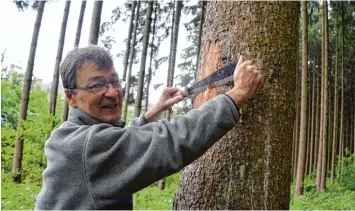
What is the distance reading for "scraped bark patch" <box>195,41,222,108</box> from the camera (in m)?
2.18

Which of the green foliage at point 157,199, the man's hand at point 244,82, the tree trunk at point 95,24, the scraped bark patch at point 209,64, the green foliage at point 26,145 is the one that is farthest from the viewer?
the green foliage at point 157,199

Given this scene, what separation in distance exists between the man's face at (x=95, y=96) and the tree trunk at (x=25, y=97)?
7.04 metres

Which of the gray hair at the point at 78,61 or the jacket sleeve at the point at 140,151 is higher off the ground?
the gray hair at the point at 78,61

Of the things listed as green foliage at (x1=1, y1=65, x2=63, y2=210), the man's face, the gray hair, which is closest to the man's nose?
the man's face

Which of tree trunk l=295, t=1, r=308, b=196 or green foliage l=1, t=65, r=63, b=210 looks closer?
green foliage l=1, t=65, r=63, b=210

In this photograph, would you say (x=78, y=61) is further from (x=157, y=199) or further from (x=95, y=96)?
(x=157, y=199)

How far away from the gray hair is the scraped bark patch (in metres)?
0.68

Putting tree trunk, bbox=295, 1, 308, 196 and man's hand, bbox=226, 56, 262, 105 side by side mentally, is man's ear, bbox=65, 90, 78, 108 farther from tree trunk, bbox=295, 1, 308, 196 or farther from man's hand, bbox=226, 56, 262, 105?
tree trunk, bbox=295, 1, 308, 196

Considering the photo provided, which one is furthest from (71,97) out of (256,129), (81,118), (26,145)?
(26,145)

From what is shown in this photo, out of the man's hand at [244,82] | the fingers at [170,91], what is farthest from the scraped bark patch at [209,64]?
the man's hand at [244,82]

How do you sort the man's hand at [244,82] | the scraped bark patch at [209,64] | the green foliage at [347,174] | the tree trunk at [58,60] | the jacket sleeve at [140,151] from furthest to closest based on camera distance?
the green foliage at [347,174] < the tree trunk at [58,60] < the scraped bark patch at [209,64] < the man's hand at [244,82] < the jacket sleeve at [140,151]

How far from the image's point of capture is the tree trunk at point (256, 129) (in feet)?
6.57

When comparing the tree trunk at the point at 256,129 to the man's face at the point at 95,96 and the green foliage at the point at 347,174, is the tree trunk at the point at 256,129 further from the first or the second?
the green foliage at the point at 347,174

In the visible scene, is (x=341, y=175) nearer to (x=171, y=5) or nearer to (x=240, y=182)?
(x=171, y=5)
